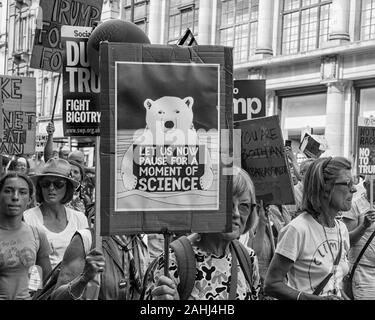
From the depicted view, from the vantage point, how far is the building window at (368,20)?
23828 mm

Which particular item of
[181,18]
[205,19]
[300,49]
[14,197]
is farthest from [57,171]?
[181,18]

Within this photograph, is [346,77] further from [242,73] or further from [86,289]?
[86,289]

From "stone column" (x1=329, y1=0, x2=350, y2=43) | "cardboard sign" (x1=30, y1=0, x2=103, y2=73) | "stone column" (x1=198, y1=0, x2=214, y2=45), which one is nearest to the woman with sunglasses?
"cardboard sign" (x1=30, y1=0, x2=103, y2=73)

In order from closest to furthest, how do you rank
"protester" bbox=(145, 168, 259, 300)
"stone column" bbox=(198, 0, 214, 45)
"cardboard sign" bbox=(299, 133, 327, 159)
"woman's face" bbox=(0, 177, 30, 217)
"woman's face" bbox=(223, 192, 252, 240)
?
1. "protester" bbox=(145, 168, 259, 300)
2. "woman's face" bbox=(223, 192, 252, 240)
3. "woman's face" bbox=(0, 177, 30, 217)
4. "cardboard sign" bbox=(299, 133, 327, 159)
5. "stone column" bbox=(198, 0, 214, 45)

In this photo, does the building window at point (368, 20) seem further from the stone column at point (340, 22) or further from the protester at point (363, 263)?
the protester at point (363, 263)

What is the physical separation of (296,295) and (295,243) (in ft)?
0.93

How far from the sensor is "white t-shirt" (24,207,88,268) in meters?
5.62

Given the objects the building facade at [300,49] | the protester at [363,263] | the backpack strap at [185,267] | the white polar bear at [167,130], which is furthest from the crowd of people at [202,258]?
the building facade at [300,49]

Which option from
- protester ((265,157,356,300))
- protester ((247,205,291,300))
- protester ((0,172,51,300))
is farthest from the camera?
protester ((247,205,291,300))

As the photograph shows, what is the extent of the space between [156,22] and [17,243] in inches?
1147

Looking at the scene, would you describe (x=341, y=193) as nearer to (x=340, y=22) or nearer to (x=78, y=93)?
(x=78, y=93)

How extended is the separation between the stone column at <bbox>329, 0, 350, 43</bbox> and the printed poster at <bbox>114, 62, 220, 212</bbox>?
2142cm

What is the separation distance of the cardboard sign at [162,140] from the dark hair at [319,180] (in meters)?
0.77

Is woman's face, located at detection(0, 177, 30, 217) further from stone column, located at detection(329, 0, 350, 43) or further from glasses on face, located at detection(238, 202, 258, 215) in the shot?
stone column, located at detection(329, 0, 350, 43)
